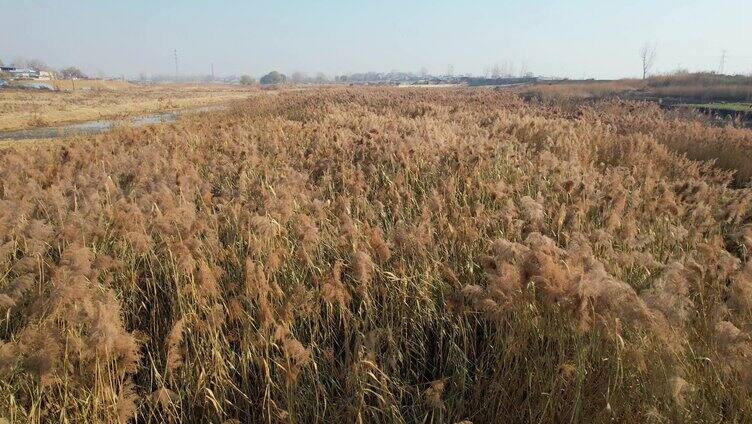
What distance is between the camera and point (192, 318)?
2.72 meters

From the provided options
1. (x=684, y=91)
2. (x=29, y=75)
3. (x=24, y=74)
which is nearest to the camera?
(x=684, y=91)

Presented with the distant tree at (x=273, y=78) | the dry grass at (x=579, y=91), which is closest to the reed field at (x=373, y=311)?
the dry grass at (x=579, y=91)

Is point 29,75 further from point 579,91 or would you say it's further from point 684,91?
point 684,91

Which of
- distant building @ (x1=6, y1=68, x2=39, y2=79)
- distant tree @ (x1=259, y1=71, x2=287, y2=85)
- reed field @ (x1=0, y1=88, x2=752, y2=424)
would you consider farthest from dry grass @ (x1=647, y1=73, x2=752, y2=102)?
distant tree @ (x1=259, y1=71, x2=287, y2=85)

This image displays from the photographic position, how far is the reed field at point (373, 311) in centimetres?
196

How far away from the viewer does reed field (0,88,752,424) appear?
1961mm

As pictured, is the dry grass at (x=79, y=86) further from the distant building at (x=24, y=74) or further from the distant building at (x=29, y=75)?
the distant building at (x=24, y=74)

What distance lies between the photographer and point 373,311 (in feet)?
9.90

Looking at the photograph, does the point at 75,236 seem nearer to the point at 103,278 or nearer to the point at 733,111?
the point at 103,278

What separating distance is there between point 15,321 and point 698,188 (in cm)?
582

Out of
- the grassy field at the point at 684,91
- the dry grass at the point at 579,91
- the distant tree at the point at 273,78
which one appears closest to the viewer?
the grassy field at the point at 684,91

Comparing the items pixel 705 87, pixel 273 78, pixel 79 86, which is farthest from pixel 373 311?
pixel 273 78

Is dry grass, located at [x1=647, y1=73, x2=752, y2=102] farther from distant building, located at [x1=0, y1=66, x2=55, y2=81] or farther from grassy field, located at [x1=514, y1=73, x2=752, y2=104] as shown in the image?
distant building, located at [x1=0, y1=66, x2=55, y2=81]

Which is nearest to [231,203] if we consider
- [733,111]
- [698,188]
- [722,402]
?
[722,402]
